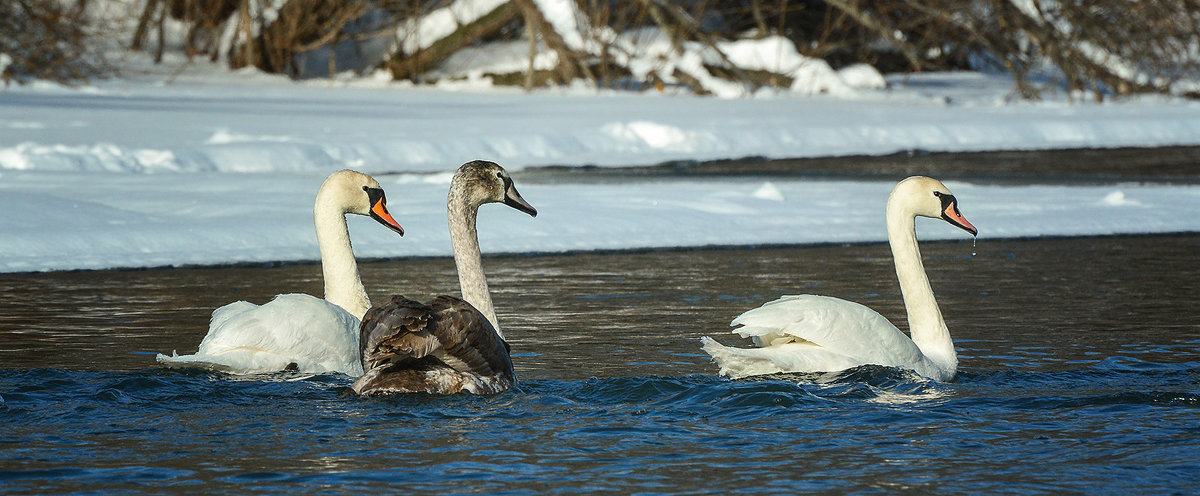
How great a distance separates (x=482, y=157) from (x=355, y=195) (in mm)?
8147

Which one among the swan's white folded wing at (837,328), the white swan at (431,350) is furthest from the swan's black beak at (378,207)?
the swan's white folded wing at (837,328)

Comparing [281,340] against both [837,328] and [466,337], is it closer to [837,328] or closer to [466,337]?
[466,337]

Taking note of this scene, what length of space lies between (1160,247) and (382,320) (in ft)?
20.6

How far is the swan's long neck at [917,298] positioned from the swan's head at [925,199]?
0.03m

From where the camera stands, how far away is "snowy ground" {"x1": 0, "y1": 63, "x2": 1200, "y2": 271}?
9820 mm

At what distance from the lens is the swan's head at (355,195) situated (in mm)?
6664

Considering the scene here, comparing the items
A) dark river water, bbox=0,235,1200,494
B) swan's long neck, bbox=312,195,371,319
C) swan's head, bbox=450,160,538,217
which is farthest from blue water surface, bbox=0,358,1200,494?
swan's head, bbox=450,160,538,217

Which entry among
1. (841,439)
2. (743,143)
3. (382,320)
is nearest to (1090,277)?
(841,439)

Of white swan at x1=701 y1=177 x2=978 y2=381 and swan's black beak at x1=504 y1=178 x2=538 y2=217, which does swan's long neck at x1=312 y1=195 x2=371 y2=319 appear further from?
white swan at x1=701 y1=177 x2=978 y2=381

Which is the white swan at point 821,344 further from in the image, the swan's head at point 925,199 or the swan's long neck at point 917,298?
the swan's head at point 925,199

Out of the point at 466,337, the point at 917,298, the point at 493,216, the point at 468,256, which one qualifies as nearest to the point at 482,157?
the point at 493,216

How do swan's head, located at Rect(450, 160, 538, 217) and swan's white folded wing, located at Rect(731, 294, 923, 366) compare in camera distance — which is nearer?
swan's white folded wing, located at Rect(731, 294, 923, 366)

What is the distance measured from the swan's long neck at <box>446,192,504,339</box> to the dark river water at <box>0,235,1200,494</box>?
0.30 m

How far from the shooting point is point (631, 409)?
16.8 feet
